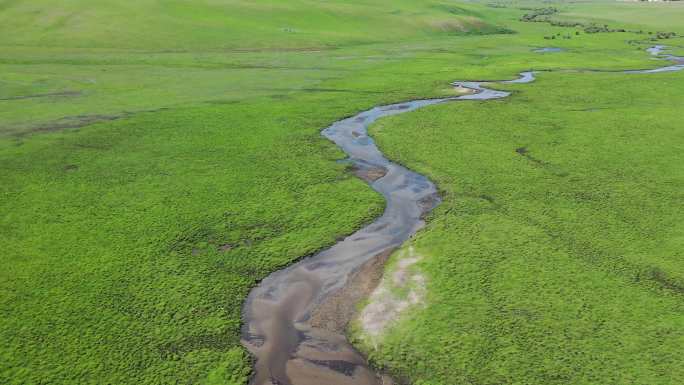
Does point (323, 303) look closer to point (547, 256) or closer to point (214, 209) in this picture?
point (214, 209)

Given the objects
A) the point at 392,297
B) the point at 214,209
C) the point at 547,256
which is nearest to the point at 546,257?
the point at 547,256

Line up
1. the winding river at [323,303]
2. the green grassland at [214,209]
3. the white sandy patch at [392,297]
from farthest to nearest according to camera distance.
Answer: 1. the white sandy patch at [392,297]
2. the green grassland at [214,209]
3. the winding river at [323,303]

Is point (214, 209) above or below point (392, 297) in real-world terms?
above

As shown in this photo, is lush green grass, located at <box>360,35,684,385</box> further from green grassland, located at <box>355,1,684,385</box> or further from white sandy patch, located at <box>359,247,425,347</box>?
white sandy patch, located at <box>359,247,425,347</box>

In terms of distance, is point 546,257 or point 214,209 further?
point 214,209

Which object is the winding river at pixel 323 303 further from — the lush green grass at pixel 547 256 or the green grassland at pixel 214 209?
the lush green grass at pixel 547 256

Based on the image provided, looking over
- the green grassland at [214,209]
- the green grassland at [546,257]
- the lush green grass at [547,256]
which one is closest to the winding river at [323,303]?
the green grassland at [214,209]

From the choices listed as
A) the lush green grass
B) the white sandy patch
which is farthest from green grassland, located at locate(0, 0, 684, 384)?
the white sandy patch
